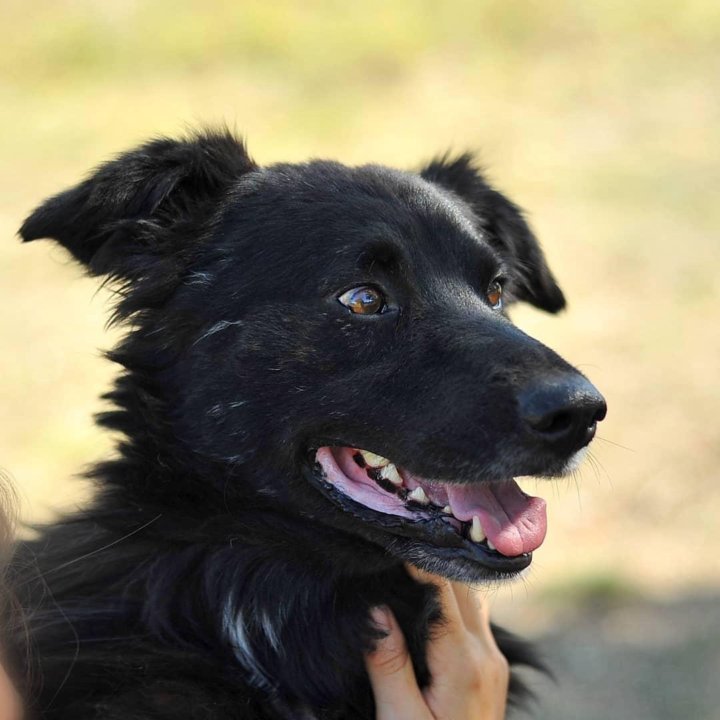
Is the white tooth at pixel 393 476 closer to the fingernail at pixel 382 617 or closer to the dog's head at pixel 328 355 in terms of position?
the dog's head at pixel 328 355

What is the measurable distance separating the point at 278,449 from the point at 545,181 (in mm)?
10128

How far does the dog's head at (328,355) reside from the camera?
268cm

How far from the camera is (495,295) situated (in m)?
3.28

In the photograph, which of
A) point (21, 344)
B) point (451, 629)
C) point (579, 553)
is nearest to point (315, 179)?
point (451, 629)

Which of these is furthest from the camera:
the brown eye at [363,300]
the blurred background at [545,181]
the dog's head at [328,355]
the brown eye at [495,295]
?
the blurred background at [545,181]

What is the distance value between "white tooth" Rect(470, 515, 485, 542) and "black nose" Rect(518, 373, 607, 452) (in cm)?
29

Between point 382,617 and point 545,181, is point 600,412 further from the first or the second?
point 545,181

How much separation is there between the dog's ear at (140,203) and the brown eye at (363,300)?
0.54 m

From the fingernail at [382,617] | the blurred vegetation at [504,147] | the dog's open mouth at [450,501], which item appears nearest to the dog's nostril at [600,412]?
the dog's open mouth at [450,501]

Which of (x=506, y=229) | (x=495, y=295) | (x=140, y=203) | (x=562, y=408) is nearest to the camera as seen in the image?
(x=562, y=408)

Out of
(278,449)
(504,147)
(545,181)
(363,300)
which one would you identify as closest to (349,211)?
(363,300)

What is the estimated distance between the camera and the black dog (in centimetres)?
271

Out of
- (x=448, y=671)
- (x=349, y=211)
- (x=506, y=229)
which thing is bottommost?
(x=448, y=671)

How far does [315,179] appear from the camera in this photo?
124 inches
